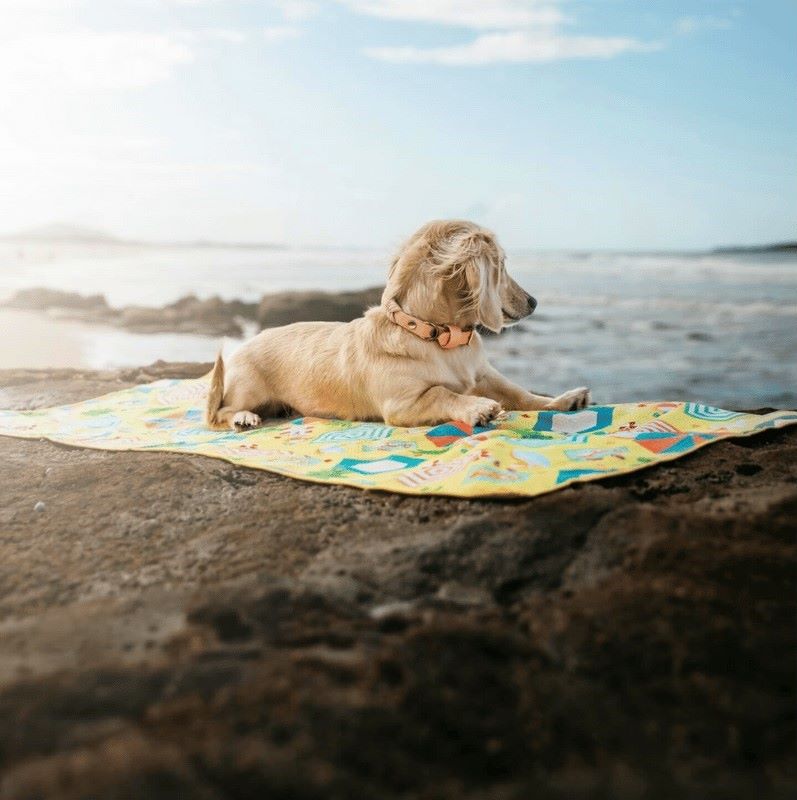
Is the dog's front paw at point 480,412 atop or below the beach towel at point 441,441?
atop

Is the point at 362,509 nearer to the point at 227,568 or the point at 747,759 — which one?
the point at 227,568

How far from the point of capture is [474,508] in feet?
7.32

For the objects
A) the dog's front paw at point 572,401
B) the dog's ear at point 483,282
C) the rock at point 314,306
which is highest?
the dog's ear at point 483,282

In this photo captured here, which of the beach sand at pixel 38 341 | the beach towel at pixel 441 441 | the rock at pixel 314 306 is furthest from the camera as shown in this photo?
the rock at pixel 314 306

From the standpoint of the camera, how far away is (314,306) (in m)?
7.36

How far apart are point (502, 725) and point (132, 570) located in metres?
1.07

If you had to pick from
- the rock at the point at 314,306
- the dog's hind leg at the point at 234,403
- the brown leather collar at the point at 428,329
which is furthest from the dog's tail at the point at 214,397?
the rock at the point at 314,306

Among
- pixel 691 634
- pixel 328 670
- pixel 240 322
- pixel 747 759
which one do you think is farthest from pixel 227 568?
pixel 240 322

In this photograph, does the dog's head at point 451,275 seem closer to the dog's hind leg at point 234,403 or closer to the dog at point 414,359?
the dog at point 414,359

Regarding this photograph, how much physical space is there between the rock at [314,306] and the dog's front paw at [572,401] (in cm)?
360

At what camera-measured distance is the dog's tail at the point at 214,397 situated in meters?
3.60

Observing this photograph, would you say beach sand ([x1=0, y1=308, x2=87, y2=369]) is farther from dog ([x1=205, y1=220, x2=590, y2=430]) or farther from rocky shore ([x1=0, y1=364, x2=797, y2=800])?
rocky shore ([x1=0, y1=364, x2=797, y2=800])

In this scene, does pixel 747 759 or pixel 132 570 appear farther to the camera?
pixel 132 570

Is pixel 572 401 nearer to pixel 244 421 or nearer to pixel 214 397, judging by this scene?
pixel 244 421
